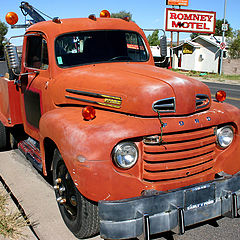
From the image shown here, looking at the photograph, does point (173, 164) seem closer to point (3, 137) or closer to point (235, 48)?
point (3, 137)

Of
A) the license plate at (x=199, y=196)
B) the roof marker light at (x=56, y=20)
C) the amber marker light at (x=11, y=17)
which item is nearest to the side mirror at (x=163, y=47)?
the roof marker light at (x=56, y=20)

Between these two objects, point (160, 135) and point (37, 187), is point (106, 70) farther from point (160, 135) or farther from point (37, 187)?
point (37, 187)

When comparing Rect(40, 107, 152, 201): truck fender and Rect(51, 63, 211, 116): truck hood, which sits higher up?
Rect(51, 63, 211, 116): truck hood

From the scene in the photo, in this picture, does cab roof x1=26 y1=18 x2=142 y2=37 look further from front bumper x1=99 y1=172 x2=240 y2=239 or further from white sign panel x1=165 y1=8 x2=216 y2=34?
white sign panel x1=165 y1=8 x2=216 y2=34

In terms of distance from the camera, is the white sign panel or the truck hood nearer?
the truck hood

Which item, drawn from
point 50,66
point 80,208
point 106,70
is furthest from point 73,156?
point 50,66

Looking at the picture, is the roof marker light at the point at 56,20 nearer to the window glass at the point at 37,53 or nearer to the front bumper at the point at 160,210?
the window glass at the point at 37,53

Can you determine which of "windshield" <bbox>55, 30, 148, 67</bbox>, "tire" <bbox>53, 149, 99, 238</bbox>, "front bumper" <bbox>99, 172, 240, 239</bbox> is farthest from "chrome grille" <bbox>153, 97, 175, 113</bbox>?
"windshield" <bbox>55, 30, 148, 67</bbox>

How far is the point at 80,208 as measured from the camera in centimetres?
298

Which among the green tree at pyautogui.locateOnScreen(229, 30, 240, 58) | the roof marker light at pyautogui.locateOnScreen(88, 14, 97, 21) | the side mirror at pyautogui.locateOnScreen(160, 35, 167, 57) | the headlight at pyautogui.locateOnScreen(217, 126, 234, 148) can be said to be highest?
the roof marker light at pyautogui.locateOnScreen(88, 14, 97, 21)

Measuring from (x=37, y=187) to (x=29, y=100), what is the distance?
1199mm

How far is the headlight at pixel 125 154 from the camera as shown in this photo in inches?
108

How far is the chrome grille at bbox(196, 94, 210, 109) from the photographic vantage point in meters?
3.21

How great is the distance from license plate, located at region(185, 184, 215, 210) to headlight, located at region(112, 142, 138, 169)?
0.53 m
